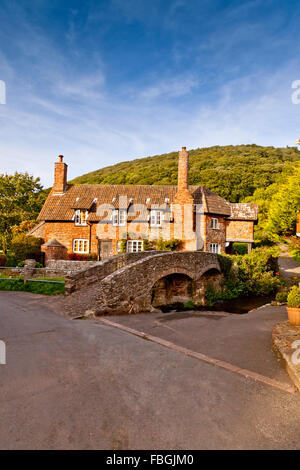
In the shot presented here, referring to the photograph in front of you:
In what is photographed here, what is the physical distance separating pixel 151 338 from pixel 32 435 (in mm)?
5144

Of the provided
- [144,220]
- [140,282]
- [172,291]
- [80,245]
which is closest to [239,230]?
[144,220]

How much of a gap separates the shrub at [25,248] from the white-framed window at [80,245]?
3556 mm

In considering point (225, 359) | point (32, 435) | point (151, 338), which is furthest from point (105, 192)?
point (32, 435)

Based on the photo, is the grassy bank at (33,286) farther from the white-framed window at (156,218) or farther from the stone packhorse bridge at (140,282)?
the white-framed window at (156,218)

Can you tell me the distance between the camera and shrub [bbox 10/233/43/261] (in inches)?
966

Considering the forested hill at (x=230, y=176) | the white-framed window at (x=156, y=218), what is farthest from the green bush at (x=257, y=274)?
the forested hill at (x=230, y=176)

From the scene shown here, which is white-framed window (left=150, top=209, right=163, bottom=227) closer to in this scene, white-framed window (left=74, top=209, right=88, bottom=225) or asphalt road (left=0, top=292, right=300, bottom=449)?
white-framed window (left=74, top=209, right=88, bottom=225)

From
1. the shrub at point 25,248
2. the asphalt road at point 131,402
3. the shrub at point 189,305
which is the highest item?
the shrub at point 25,248

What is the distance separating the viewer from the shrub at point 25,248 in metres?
24.5

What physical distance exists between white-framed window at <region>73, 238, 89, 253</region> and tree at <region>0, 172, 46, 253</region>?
11703 millimetres

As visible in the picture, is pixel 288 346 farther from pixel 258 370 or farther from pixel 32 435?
pixel 32 435

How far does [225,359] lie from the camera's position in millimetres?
6730

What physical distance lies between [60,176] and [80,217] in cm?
586
